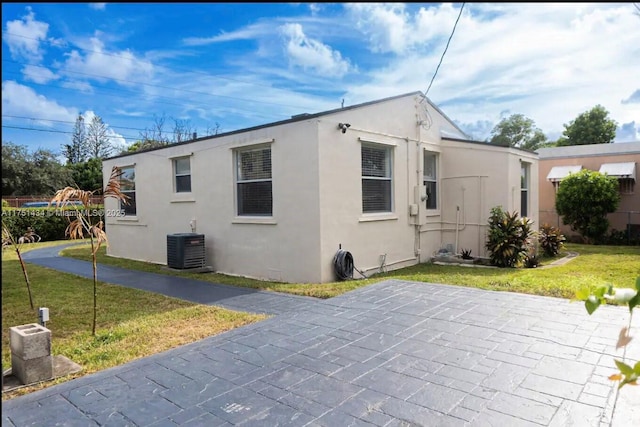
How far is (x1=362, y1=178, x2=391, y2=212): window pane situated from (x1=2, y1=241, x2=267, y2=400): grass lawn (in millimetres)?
4200

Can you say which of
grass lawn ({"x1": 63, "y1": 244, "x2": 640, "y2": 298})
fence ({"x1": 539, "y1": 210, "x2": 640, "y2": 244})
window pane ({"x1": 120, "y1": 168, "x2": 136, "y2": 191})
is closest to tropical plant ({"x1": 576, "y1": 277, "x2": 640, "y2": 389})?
grass lawn ({"x1": 63, "y1": 244, "x2": 640, "y2": 298})

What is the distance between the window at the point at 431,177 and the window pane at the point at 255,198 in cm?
446

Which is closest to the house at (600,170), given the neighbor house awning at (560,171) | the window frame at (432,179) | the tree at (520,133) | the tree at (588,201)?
the neighbor house awning at (560,171)

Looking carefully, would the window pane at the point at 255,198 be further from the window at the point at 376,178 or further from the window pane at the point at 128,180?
the window pane at the point at 128,180

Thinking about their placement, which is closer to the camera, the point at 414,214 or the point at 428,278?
the point at 428,278

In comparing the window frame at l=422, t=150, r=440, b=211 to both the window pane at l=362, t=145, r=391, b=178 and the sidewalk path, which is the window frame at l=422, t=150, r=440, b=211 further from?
the sidewalk path

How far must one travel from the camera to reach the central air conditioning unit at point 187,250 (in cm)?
943

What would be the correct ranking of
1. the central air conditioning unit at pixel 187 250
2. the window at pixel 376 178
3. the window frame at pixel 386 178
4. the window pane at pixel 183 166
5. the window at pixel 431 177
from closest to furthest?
the window at pixel 376 178, the window frame at pixel 386 178, the central air conditioning unit at pixel 187 250, the window pane at pixel 183 166, the window at pixel 431 177

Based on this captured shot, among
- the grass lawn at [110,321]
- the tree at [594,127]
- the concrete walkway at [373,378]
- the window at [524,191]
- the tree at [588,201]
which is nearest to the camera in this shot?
the concrete walkway at [373,378]

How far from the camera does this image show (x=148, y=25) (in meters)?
1.46

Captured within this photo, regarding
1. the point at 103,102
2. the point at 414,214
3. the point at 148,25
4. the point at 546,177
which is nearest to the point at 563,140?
the point at 546,177

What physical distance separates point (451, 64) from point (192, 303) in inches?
231

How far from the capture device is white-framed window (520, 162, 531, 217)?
1199 cm

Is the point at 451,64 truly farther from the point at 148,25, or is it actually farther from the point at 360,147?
the point at 148,25
